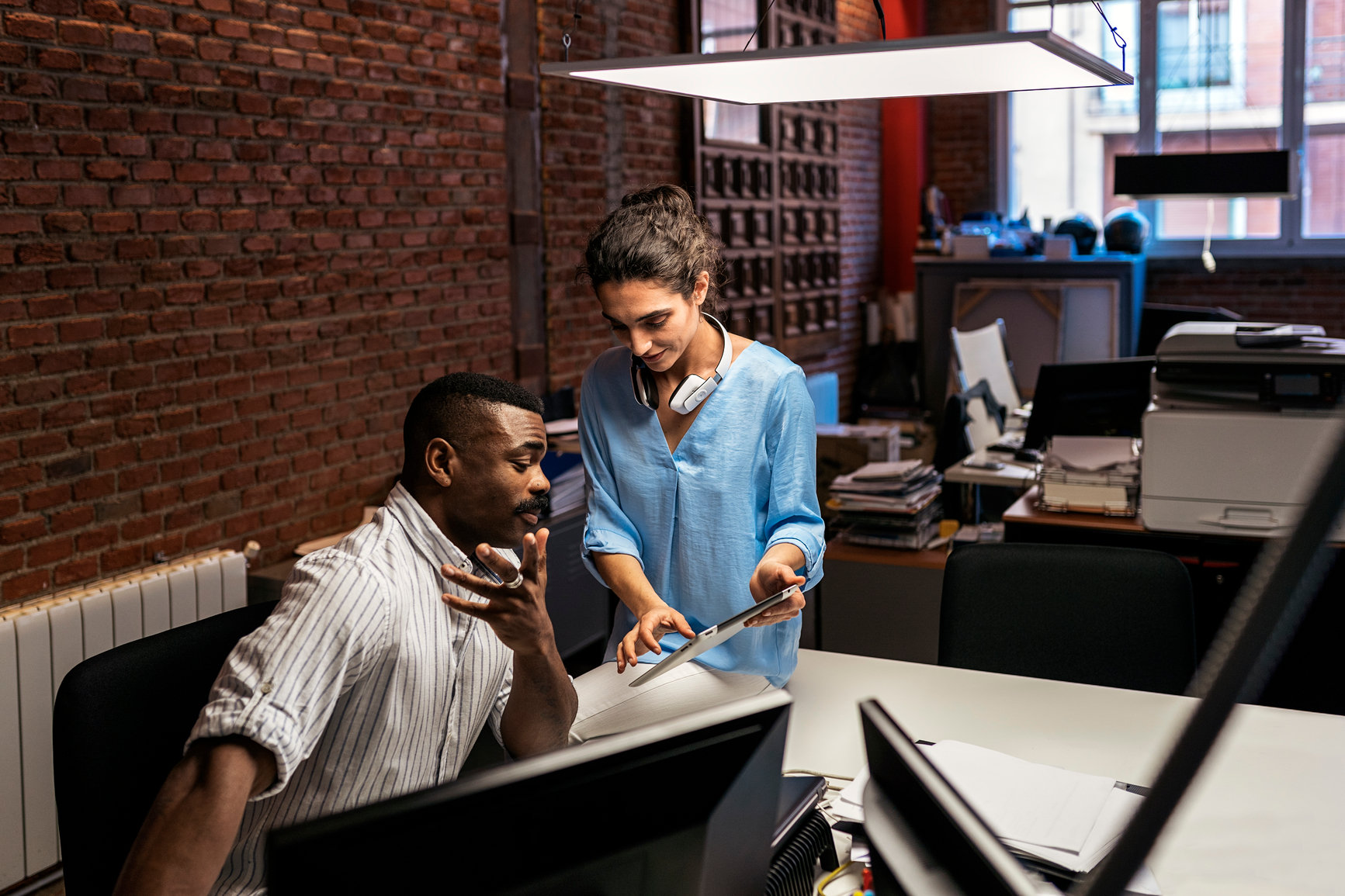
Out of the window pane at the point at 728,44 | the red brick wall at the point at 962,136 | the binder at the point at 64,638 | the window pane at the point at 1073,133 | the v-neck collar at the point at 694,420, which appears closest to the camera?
the v-neck collar at the point at 694,420

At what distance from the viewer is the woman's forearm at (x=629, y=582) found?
1.88 m

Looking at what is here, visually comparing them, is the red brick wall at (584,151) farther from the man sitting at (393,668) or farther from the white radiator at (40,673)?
the man sitting at (393,668)

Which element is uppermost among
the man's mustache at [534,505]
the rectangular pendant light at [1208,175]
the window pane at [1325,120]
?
the window pane at [1325,120]

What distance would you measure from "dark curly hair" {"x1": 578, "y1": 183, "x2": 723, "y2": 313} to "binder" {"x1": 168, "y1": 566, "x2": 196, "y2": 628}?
180 cm

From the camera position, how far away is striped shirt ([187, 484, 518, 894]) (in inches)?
48.6

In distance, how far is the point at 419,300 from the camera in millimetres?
4145

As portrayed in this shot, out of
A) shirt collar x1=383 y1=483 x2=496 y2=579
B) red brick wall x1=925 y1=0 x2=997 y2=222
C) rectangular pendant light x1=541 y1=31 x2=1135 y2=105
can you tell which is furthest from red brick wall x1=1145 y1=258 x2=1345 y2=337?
shirt collar x1=383 y1=483 x2=496 y2=579

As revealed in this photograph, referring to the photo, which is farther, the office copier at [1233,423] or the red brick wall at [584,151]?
the red brick wall at [584,151]

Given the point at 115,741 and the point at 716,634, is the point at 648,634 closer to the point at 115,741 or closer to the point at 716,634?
the point at 716,634

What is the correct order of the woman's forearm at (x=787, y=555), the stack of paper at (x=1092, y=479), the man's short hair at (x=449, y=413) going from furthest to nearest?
the stack of paper at (x=1092, y=479)
the woman's forearm at (x=787, y=555)
the man's short hair at (x=449, y=413)

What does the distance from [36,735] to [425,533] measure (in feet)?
6.26

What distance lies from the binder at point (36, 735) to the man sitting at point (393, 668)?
5.43 feet

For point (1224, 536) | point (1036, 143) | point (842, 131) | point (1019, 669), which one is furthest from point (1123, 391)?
point (1036, 143)

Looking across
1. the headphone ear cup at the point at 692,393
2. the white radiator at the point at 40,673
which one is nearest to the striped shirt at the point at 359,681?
the headphone ear cup at the point at 692,393
